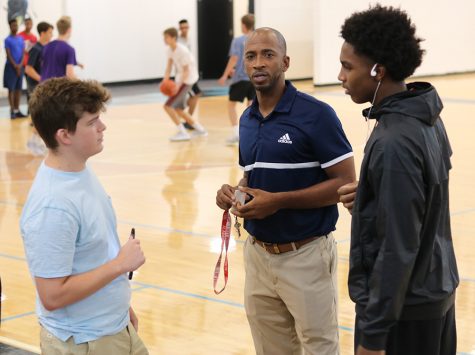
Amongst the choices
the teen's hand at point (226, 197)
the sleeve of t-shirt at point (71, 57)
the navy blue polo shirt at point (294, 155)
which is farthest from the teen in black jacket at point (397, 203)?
the sleeve of t-shirt at point (71, 57)

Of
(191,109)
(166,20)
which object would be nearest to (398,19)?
(191,109)

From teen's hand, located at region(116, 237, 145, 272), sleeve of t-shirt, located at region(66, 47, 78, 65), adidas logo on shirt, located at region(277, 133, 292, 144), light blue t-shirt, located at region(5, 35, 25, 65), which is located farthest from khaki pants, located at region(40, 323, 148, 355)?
light blue t-shirt, located at region(5, 35, 25, 65)

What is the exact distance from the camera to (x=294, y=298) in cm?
404

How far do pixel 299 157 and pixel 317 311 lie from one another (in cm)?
71

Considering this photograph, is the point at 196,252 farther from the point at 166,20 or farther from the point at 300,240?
the point at 166,20

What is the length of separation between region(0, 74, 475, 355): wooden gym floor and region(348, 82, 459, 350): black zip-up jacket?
2.61 meters

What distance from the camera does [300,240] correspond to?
4078 mm

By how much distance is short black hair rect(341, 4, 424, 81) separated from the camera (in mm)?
2904

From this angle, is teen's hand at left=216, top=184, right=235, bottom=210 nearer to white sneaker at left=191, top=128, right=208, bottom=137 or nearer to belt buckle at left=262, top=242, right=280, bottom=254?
belt buckle at left=262, top=242, right=280, bottom=254

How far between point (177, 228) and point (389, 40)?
6167 millimetres

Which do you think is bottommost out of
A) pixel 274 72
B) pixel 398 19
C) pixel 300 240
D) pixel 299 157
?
pixel 300 240

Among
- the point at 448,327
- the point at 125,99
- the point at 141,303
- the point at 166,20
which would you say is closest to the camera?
the point at 448,327

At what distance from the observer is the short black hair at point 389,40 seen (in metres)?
2.90

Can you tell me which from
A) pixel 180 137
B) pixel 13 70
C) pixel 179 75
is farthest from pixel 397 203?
pixel 13 70
